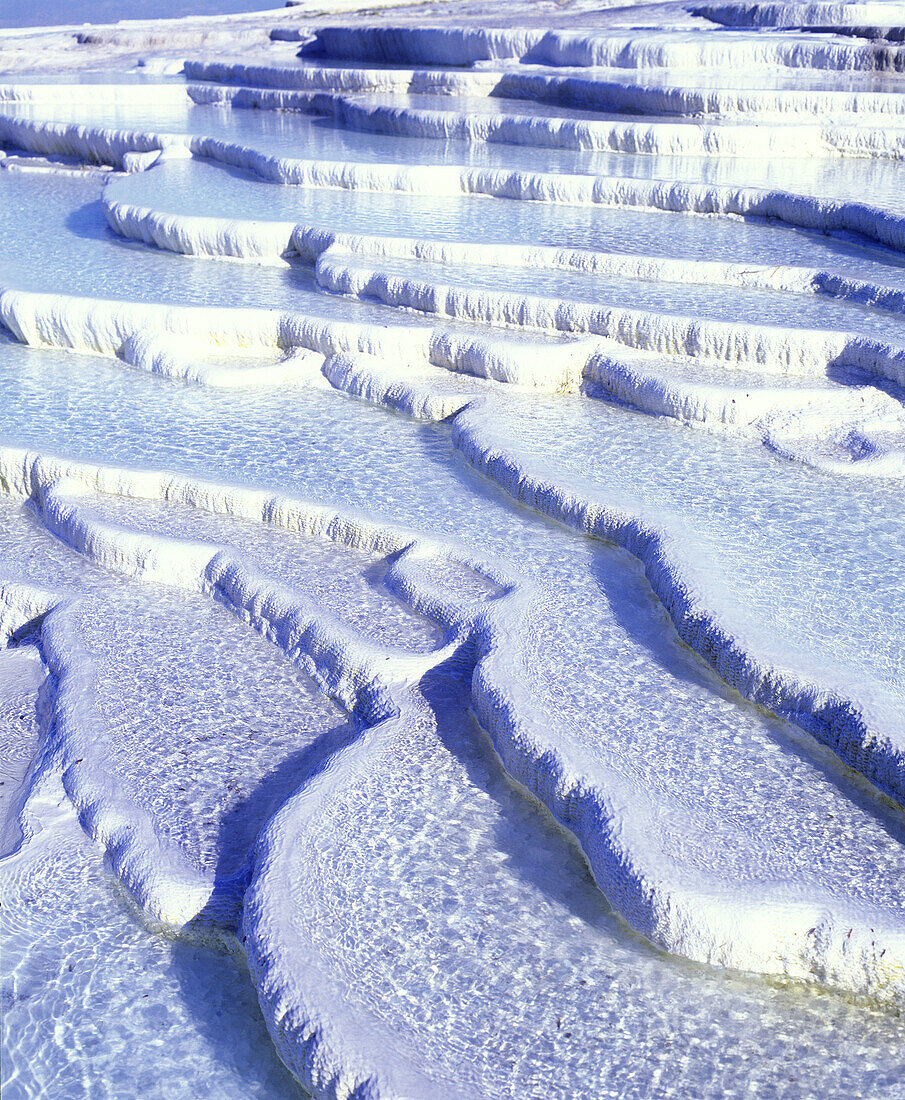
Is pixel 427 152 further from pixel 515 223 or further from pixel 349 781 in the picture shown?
pixel 349 781

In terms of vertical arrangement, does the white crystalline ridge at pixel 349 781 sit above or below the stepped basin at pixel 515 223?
below


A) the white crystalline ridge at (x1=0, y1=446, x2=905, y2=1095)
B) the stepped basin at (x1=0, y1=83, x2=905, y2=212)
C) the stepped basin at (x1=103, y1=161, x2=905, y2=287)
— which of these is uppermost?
the stepped basin at (x1=0, y1=83, x2=905, y2=212)

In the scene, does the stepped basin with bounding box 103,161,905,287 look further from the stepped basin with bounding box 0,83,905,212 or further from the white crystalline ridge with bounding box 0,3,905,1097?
the stepped basin with bounding box 0,83,905,212

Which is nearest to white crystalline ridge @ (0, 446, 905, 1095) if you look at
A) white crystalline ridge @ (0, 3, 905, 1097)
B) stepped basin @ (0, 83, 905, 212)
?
white crystalline ridge @ (0, 3, 905, 1097)

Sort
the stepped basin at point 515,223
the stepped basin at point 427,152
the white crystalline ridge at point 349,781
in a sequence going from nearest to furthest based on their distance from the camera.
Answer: the white crystalline ridge at point 349,781 < the stepped basin at point 515,223 < the stepped basin at point 427,152

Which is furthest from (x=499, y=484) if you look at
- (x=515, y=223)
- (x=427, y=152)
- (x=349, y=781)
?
(x=427, y=152)

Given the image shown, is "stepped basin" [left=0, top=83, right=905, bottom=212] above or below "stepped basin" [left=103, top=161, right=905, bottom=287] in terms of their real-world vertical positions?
above

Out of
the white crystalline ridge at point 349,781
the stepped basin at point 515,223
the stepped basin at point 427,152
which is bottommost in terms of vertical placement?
the white crystalline ridge at point 349,781

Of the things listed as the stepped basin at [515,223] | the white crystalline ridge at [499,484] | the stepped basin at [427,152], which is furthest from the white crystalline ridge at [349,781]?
the stepped basin at [427,152]

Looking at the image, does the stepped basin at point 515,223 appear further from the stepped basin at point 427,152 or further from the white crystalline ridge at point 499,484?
the stepped basin at point 427,152
